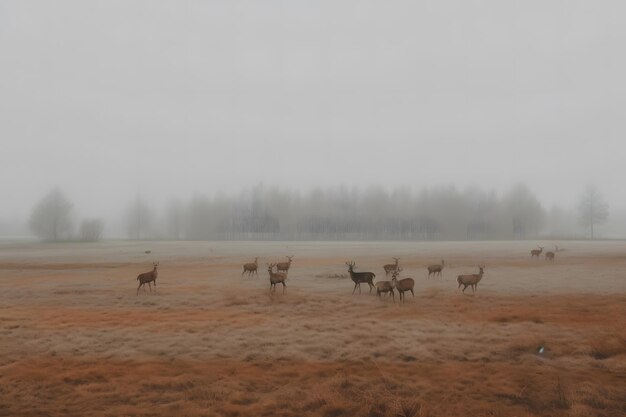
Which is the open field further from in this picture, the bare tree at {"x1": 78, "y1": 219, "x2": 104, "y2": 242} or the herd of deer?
the bare tree at {"x1": 78, "y1": 219, "x2": 104, "y2": 242}

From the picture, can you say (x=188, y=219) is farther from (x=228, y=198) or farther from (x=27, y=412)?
(x=27, y=412)

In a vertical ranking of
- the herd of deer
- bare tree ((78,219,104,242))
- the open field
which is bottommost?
the open field

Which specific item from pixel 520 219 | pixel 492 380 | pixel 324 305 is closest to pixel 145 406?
pixel 492 380

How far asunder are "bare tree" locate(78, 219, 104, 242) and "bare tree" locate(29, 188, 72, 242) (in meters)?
3.98

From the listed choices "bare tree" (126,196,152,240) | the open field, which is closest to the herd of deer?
the open field

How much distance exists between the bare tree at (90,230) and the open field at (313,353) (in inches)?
3597

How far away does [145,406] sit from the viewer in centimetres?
913

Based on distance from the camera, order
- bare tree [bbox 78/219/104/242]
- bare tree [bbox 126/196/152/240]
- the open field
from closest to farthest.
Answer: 1. the open field
2. bare tree [bbox 78/219/104/242]
3. bare tree [bbox 126/196/152/240]

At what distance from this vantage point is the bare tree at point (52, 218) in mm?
99875

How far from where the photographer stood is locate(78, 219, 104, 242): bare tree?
106 meters

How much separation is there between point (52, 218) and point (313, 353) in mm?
109864

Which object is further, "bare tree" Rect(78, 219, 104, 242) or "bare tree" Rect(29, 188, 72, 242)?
"bare tree" Rect(78, 219, 104, 242)

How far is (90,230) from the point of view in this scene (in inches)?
4252

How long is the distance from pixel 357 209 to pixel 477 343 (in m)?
138
